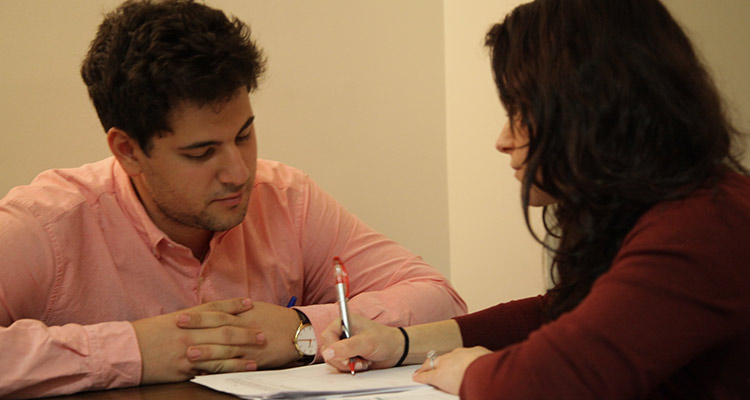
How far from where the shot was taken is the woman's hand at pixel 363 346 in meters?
1.12

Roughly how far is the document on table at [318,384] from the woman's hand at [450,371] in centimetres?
1

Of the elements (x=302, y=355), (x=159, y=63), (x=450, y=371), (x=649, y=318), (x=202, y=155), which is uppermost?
(x=159, y=63)

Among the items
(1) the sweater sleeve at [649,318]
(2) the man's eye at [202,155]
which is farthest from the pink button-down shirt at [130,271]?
(1) the sweater sleeve at [649,318]

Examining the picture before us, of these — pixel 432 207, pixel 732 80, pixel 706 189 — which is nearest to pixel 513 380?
pixel 706 189

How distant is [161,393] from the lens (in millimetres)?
1098

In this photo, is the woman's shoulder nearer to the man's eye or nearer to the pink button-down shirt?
the pink button-down shirt

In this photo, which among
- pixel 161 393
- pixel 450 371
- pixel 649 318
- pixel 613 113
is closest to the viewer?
pixel 649 318

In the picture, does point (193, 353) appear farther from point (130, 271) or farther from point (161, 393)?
point (130, 271)

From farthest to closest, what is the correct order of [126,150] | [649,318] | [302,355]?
1. [126,150]
2. [302,355]
3. [649,318]

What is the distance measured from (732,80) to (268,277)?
1.15 metres

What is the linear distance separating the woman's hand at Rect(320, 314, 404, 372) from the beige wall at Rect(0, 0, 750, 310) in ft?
3.82

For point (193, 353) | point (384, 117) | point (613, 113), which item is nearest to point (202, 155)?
point (193, 353)

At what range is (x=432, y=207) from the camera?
8.63 ft

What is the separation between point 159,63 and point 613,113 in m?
0.85
